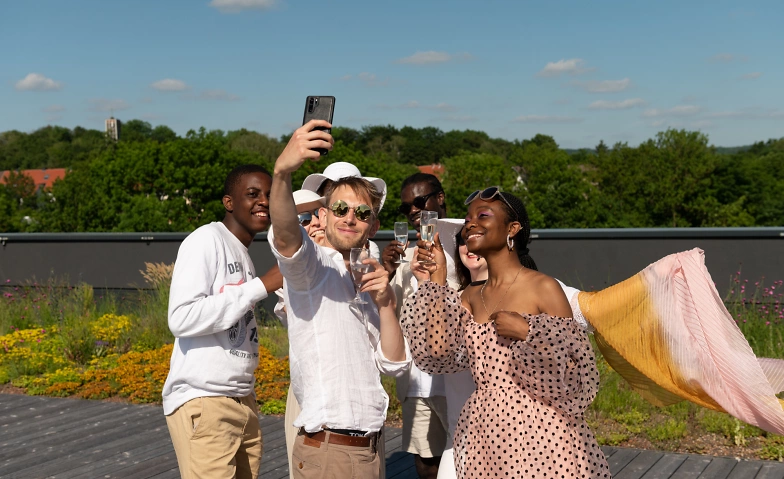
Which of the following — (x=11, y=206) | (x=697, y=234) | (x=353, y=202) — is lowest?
(x=11, y=206)

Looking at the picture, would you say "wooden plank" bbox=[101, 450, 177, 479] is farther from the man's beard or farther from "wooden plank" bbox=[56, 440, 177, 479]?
the man's beard

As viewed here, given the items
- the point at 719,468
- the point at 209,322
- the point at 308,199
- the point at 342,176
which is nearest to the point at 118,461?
the point at 209,322

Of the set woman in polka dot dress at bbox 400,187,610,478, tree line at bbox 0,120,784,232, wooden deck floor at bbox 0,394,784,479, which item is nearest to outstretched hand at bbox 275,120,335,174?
woman in polka dot dress at bbox 400,187,610,478

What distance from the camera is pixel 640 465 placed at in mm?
6359

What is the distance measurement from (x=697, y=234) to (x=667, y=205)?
203 feet

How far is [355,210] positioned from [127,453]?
473 cm

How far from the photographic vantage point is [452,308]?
124 inches

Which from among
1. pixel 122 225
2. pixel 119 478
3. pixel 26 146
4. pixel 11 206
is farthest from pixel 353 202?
pixel 26 146

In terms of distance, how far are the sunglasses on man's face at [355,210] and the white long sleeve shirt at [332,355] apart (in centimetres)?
18

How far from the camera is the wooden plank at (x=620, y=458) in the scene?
20.8 ft

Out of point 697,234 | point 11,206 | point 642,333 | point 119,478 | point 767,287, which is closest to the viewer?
point 642,333

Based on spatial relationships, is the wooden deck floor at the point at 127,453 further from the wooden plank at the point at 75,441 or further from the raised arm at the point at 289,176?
the raised arm at the point at 289,176

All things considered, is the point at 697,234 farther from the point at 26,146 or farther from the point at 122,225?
the point at 26,146

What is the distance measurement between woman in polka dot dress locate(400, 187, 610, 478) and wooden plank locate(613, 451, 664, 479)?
338cm
